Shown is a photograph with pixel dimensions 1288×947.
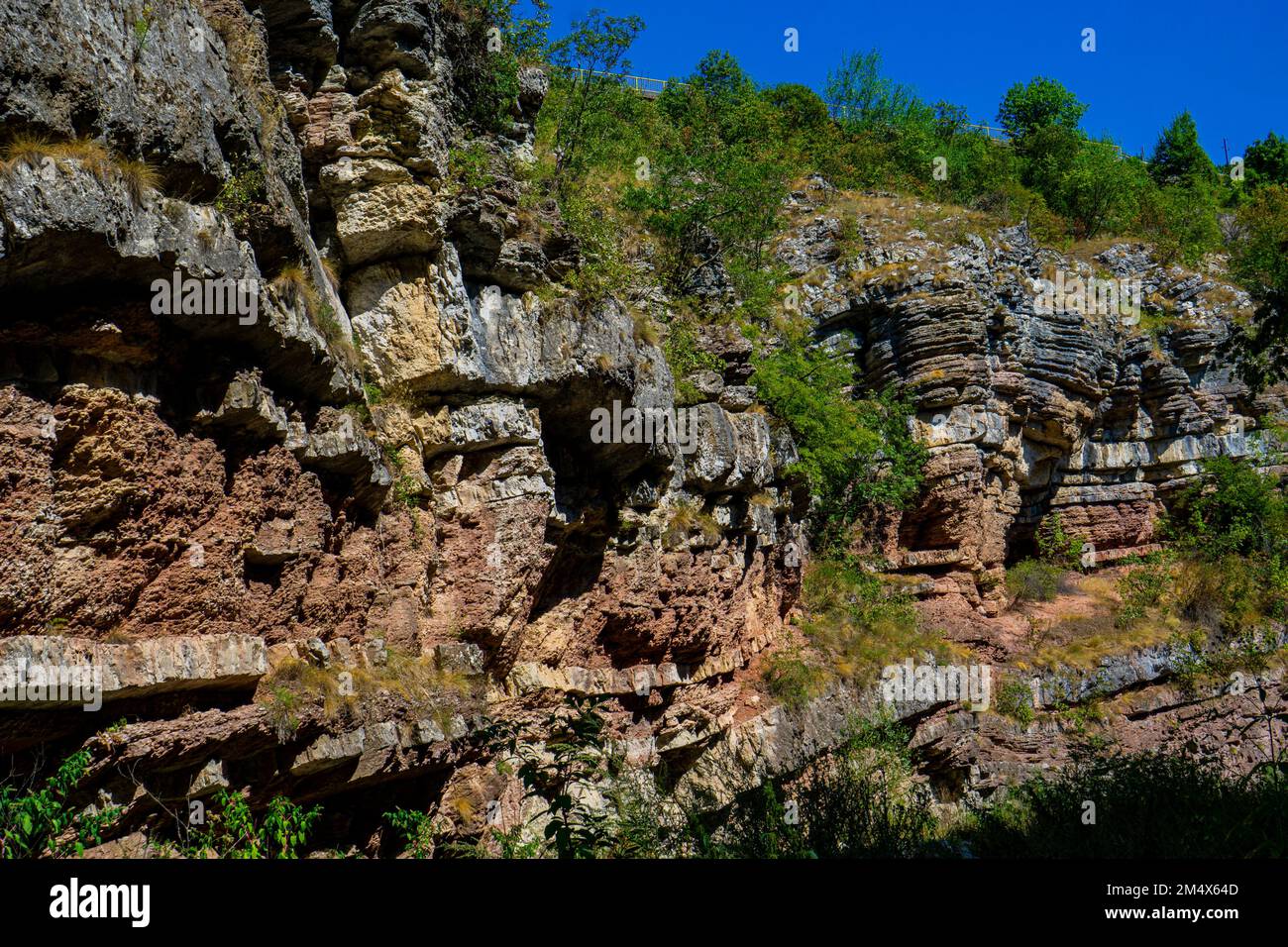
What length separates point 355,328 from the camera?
11.7 metres

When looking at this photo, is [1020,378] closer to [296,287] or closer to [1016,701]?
[1016,701]

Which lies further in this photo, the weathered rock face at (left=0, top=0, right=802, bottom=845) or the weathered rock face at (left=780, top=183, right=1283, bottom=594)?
the weathered rock face at (left=780, top=183, right=1283, bottom=594)

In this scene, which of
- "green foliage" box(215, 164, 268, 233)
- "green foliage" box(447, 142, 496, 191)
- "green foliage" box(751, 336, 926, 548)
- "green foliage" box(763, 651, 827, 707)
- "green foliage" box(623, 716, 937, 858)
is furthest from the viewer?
"green foliage" box(751, 336, 926, 548)

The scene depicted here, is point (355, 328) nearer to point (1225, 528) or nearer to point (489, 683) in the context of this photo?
point (489, 683)

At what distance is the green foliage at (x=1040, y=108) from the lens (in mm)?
49125

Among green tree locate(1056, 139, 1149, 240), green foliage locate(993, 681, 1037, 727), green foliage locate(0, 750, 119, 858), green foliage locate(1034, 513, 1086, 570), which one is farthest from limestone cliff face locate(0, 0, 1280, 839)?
green tree locate(1056, 139, 1149, 240)

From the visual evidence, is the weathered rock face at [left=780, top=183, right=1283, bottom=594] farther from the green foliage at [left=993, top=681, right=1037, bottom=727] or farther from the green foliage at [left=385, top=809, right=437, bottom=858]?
the green foliage at [left=385, top=809, right=437, bottom=858]

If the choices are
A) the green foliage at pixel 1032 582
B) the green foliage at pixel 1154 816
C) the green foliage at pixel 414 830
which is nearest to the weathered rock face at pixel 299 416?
the green foliage at pixel 414 830

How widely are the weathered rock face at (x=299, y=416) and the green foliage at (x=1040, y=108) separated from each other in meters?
41.8

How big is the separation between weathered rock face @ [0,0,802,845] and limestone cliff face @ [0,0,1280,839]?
0.11ft

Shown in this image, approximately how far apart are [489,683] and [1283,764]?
27.8 ft

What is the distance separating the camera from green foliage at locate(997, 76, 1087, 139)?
49125 millimetres

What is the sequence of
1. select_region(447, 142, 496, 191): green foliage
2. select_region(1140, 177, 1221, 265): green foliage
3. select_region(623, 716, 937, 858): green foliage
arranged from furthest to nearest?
select_region(1140, 177, 1221, 265): green foliage → select_region(447, 142, 496, 191): green foliage → select_region(623, 716, 937, 858): green foliage
